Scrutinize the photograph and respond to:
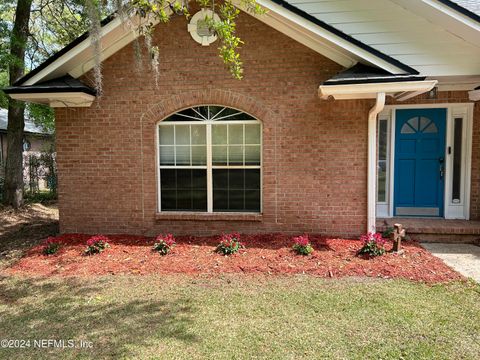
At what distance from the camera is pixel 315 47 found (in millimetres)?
6488

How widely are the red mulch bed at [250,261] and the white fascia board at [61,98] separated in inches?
109

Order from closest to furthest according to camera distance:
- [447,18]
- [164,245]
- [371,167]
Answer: [164,245]
[447,18]
[371,167]

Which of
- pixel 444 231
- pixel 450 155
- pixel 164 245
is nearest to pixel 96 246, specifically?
pixel 164 245

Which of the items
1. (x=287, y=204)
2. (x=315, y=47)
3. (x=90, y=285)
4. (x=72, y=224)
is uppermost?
(x=315, y=47)

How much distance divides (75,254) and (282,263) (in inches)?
143

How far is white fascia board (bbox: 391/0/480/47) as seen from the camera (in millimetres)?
6102

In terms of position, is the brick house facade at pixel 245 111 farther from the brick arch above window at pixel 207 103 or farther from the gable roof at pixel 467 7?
the gable roof at pixel 467 7

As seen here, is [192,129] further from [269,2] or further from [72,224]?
[72,224]

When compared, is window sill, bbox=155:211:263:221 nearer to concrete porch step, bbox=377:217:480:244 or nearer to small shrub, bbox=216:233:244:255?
small shrub, bbox=216:233:244:255

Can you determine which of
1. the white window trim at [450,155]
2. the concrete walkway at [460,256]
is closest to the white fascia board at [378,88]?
the white window trim at [450,155]

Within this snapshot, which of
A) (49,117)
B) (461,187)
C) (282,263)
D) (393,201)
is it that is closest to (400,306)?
(282,263)

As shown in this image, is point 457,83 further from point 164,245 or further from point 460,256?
point 164,245

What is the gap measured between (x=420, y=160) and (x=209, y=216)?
4742mm

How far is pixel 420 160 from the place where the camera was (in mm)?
7543
